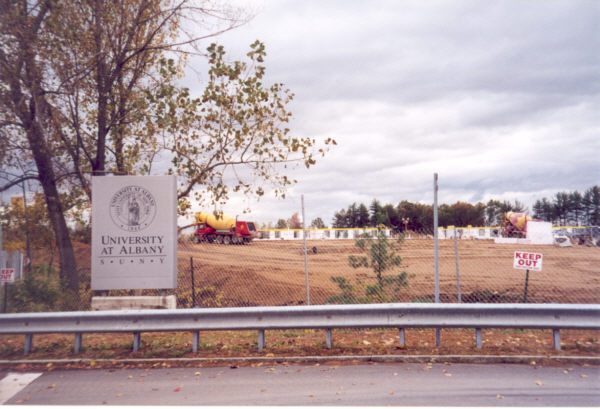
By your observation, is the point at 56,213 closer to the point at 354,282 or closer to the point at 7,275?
the point at 7,275

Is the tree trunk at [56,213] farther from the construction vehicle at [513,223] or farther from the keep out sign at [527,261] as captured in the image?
the construction vehicle at [513,223]

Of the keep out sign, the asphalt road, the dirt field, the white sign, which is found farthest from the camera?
the dirt field

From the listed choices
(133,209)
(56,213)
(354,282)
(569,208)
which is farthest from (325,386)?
(569,208)

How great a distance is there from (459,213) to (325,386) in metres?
43.9

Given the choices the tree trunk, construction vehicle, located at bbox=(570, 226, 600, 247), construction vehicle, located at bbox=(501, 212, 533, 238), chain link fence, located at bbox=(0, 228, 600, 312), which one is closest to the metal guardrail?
chain link fence, located at bbox=(0, 228, 600, 312)

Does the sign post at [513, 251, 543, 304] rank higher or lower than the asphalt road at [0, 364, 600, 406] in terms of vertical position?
higher

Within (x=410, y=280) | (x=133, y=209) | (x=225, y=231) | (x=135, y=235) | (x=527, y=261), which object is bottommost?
(x=410, y=280)

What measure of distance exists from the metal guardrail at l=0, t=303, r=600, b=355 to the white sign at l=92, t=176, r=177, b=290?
158 cm

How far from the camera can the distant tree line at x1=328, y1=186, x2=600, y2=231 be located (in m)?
21.8

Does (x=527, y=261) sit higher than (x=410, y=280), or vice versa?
(x=527, y=261)

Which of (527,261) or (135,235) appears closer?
(527,261)

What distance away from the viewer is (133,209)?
8742mm

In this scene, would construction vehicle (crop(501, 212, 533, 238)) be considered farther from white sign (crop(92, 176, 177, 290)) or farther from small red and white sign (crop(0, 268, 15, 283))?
small red and white sign (crop(0, 268, 15, 283))

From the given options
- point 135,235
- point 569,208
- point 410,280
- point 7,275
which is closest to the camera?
point 135,235
